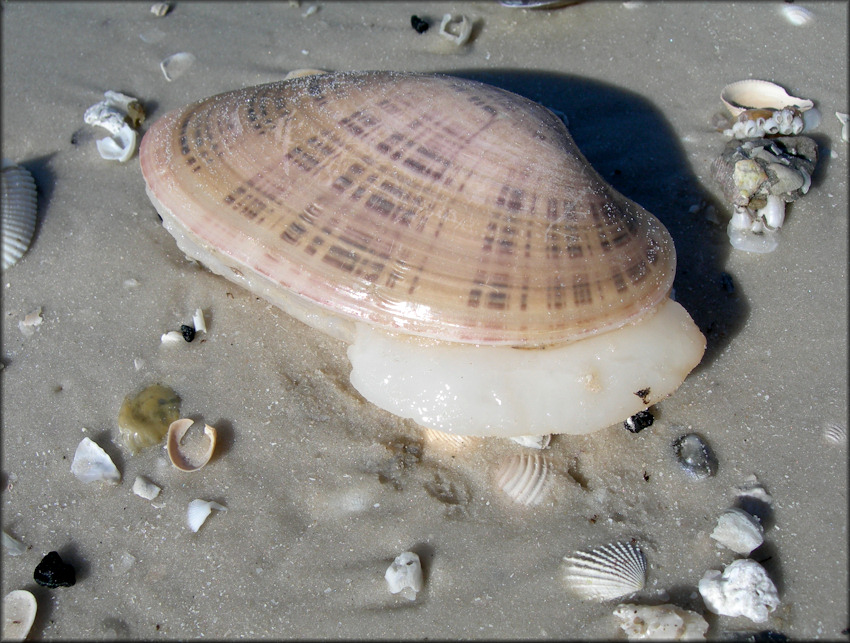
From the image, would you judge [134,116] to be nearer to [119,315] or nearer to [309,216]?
[119,315]

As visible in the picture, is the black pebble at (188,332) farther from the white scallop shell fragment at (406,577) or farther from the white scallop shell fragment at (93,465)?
the white scallop shell fragment at (406,577)

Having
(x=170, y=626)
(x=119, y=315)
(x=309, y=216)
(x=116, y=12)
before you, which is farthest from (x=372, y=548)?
(x=116, y=12)

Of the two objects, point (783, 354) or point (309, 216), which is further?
point (783, 354)

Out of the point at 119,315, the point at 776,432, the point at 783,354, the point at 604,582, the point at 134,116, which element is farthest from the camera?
the point at 134,116

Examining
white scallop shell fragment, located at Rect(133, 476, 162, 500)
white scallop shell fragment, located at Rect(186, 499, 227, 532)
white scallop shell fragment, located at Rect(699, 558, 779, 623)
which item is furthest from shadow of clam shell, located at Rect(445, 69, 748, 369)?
white scallop shell fragment, located at Rect(133, 476, 162, 500)

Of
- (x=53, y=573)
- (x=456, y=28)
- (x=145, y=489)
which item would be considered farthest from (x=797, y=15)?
(x=53, y=573)

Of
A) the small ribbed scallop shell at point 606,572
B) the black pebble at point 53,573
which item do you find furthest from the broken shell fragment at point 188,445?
the small ribbed scallop shell at point 606,572

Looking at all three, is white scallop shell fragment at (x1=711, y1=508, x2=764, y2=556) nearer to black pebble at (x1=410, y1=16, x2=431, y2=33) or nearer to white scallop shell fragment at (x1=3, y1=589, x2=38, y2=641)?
white scallop shell fragment at (x1=3, y1=589, x2=38, y2=641)

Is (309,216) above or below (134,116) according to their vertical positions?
above
